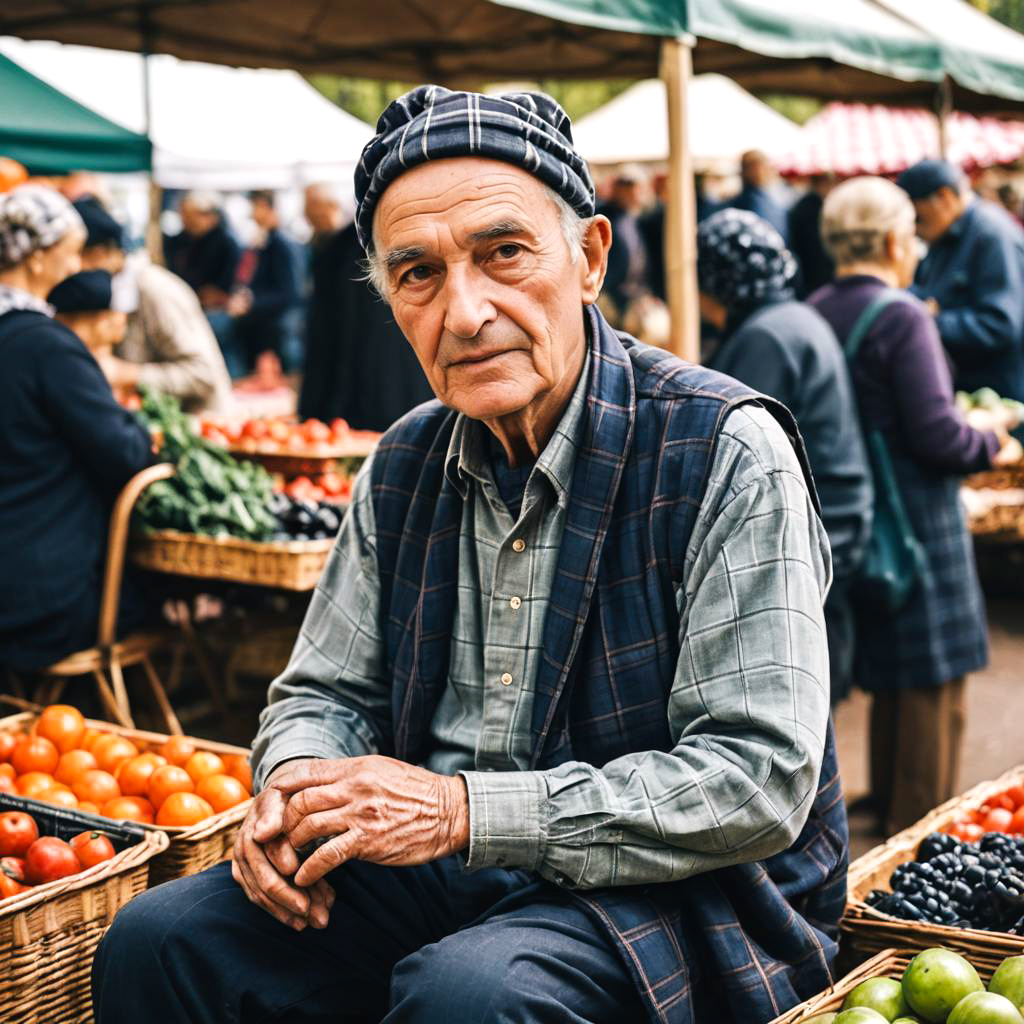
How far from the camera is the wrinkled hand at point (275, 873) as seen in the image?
1966mm

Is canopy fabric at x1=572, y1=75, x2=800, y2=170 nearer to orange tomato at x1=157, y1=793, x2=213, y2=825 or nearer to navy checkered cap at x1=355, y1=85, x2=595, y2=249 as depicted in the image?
orange tomato at x1=157, y1=793, x2=213, y2=825

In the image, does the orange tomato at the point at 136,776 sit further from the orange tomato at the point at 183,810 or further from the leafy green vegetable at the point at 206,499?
the leafy green vegetable at the point at 206,499

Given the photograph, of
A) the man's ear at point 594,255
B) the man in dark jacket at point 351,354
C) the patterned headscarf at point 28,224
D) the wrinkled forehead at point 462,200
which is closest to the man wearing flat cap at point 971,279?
the man in dark jacket at point 351,354

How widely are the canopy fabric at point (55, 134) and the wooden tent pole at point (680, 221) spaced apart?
227 cm

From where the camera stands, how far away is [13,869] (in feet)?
8.95

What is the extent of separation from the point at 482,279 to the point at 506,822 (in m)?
0.82

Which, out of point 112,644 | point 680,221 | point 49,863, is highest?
point 680,221

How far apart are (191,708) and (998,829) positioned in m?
3.72

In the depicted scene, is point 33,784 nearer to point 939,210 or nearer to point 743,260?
point 743,260

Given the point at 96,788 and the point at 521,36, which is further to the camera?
the point at 521,36

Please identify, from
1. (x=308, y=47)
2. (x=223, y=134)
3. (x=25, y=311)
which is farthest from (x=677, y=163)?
(x=223, y=134)

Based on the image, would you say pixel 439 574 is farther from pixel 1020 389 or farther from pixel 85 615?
pixel 1020 389

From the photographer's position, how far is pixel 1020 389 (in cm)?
650

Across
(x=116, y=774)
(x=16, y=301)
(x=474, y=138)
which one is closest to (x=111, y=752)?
(x=116, y=774)
